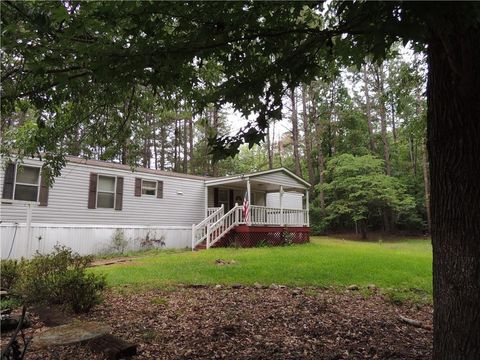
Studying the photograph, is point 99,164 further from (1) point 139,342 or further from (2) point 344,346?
(2) point 344,346

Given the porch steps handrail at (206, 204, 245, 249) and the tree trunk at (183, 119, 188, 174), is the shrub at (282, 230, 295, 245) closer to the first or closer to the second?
the porch steps handrail at (206, 204, 245, 249)

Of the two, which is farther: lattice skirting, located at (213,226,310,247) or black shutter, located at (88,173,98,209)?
lattice skirting, located at (213,226,310,247)

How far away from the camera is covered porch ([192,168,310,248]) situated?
14.8 metres

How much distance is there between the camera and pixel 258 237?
1520 cm

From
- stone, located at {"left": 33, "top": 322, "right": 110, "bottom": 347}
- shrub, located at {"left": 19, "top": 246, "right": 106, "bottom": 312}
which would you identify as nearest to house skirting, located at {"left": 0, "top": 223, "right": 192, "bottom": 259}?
shrub, located at {"left": 19, "top": 246, "right": 106, "bottom": 312}

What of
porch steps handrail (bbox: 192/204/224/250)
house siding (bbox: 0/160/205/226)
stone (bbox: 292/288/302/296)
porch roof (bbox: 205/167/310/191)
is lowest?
stone (bbox: 292/288/302/296)

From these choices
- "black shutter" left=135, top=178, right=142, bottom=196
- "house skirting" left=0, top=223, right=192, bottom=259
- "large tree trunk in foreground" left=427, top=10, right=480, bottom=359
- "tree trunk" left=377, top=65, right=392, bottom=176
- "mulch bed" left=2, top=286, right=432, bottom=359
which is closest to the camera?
"large tree trunk in foreground" left=427, top=10, right=480, bottom=359

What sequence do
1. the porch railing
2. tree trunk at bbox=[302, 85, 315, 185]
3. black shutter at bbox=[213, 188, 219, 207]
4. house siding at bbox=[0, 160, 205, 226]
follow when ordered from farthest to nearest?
tree trunk at bbox=[302, 85, 315, 185] → black shutter at bbox=[213, 188, 219, 207] → the porch railing → house siding at bbox=[0, 160, 205, 226]

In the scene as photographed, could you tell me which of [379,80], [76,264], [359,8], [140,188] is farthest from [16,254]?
[379,80]

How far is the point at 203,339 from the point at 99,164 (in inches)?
436

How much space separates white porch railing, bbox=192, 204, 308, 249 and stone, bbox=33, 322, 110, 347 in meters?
11.1

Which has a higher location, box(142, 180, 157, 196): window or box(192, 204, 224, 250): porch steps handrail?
box(142, 180, 157, 196): window

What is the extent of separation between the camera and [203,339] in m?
3.69

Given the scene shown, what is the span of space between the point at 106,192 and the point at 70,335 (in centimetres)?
1179
